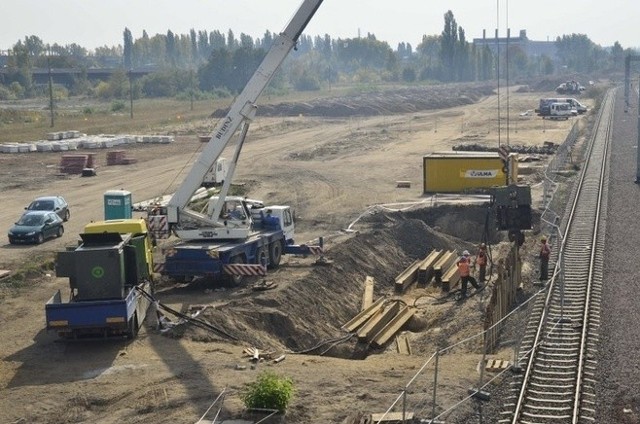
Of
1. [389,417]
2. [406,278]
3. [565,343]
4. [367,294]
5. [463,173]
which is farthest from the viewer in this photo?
[463,173]

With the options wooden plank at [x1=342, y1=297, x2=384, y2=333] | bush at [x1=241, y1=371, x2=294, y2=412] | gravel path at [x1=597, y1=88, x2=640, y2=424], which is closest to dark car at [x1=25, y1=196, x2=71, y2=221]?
wooden plank at [x1=342, y1=297, x2=384, y2=333]

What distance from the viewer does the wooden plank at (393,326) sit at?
77.0 ft

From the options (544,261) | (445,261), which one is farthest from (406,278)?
(544,261)

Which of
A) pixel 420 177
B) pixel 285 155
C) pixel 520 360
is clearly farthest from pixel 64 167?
pixel 520 360

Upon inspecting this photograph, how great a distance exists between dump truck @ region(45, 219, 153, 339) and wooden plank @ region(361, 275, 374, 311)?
7610mm

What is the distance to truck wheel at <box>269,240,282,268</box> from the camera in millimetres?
29125

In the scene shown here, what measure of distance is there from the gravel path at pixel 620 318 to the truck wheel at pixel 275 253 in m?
9.27

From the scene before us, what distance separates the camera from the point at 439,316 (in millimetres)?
26031

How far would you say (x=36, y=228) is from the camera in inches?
1367

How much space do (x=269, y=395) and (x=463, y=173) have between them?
3051 cm

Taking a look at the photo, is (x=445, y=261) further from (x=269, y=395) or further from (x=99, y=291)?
(x=269, y=395)

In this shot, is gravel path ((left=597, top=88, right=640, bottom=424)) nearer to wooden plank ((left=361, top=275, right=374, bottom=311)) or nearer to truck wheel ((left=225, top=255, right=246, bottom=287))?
wooden plank ((left=361, top=275, right=374, bottom=311))

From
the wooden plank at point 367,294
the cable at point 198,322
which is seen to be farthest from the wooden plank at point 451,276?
the cable at point 198,322

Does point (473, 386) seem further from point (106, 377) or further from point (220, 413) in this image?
point (106, 377)
